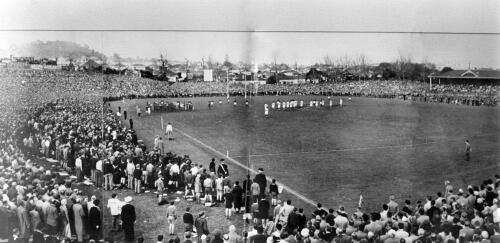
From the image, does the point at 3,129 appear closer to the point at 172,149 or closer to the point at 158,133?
the point at 172,149

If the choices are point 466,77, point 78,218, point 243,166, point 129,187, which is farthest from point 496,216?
point 466,77

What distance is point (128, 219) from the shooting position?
11.0 m

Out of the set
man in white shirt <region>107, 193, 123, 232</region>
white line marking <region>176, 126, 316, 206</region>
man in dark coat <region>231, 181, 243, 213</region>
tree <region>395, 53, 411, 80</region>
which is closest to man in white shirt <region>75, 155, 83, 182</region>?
man in white shirt <region>107, 193, 123, 232</region>

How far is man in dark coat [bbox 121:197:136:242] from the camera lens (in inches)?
432

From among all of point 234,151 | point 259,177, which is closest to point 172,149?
point 234,151

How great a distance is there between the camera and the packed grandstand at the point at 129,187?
31.2 feet

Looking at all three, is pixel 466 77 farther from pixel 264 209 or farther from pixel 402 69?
pixel 264 209

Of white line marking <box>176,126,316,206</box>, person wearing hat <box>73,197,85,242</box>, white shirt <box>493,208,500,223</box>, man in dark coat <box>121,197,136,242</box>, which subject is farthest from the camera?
white line marking <box>176,126,316,206</box>

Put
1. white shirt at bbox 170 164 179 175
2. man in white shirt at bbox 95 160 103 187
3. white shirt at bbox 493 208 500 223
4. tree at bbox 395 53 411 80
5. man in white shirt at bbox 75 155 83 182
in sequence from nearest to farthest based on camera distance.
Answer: white shirt at bbox 493 208 500 223 → white shirt at bbox 170 164 179 175 → man in white shirt at bbox 95 160 103 187 → man in white shirt at bbox 75 155 83 182 → tree at bbox 395 53 411 80

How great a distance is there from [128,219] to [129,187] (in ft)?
16.0

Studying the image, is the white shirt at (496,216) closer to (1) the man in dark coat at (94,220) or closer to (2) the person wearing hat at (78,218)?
(1) the man in dark coat at (94,220)

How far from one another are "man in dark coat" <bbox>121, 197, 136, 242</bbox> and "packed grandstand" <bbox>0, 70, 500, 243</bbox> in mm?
680

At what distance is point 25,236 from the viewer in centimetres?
1065

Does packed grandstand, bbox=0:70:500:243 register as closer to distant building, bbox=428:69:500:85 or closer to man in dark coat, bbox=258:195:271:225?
man in dark coat, bbox=258:195:271:225
